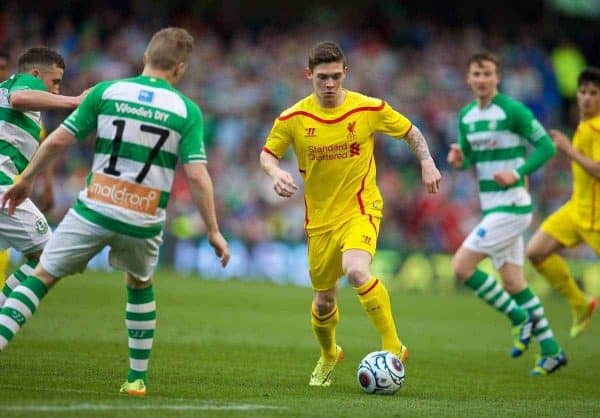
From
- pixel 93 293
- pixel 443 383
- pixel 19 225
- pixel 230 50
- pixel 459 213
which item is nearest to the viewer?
pixel 19 225

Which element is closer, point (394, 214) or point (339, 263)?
point (339, 263)

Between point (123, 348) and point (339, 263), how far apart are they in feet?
9.23

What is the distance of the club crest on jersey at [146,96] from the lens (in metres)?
7.56

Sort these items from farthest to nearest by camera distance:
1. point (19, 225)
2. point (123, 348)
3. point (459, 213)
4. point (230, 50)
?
point (230, 50) < point (459, 213) < point (123, 348) < point (19, 225)

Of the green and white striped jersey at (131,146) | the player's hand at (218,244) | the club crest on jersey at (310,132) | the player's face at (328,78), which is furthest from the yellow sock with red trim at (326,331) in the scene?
the green and white striped jersey at (131,146)

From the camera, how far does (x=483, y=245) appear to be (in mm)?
11859

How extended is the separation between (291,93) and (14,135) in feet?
58.1

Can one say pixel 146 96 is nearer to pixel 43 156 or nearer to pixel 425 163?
pixel 43 156

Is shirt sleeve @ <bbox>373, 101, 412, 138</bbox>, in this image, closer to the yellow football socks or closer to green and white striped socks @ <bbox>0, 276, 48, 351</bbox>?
green and white striped socks @ <bbox>0, 276, 48, 351</bbox>

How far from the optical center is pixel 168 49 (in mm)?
7691

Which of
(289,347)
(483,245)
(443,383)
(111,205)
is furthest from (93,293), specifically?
(111,205)

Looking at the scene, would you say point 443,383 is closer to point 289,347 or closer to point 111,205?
point 289,347

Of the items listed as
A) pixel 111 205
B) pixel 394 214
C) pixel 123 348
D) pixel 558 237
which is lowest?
pixel 394 214

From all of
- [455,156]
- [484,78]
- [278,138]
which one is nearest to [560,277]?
[455,156]
